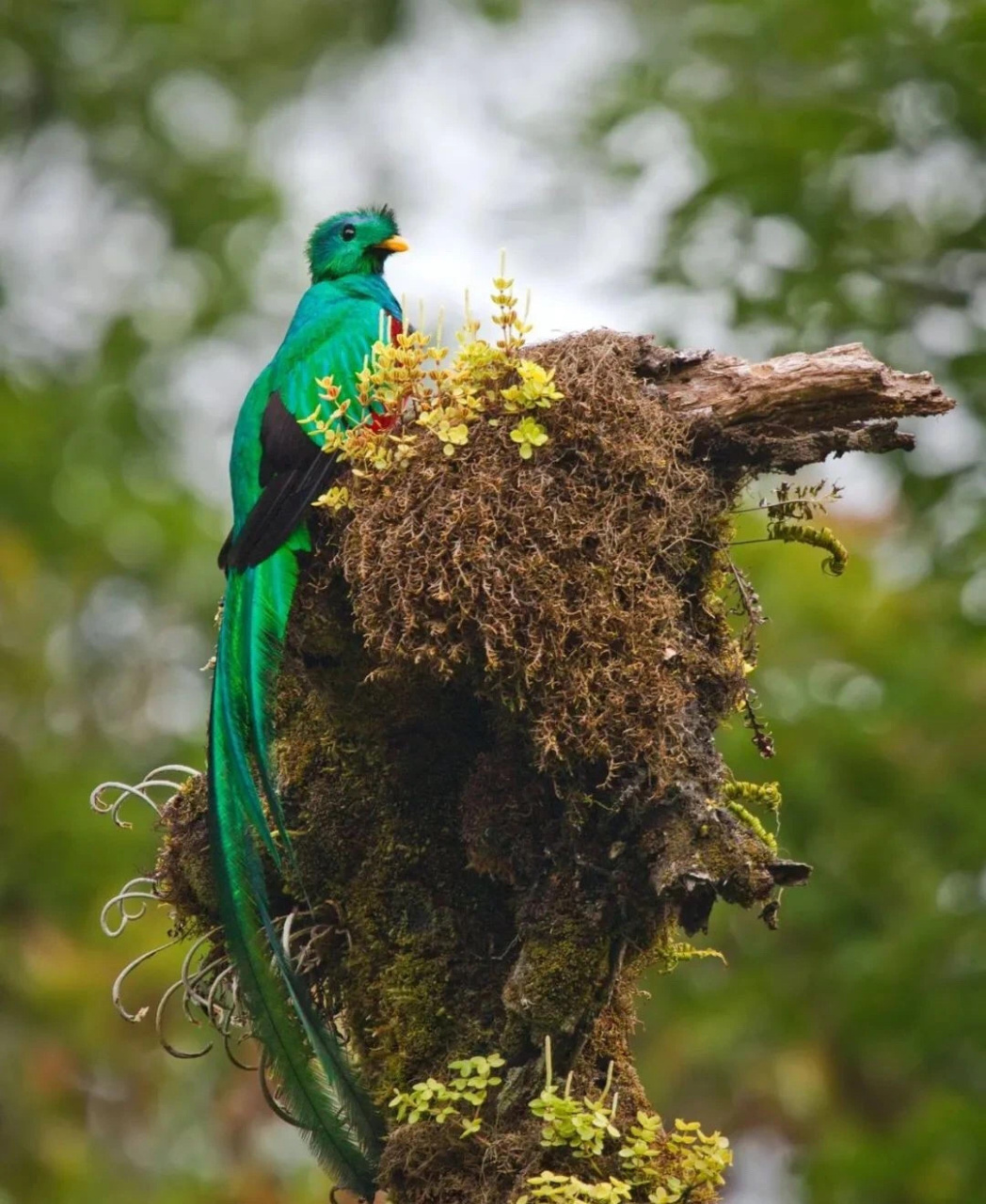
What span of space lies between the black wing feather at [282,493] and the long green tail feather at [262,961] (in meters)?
0.11

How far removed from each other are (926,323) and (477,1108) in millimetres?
6194

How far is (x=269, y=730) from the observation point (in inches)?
154

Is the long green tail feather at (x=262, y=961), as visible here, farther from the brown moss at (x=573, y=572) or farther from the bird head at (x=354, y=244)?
the bird head at (x=354, y=244)

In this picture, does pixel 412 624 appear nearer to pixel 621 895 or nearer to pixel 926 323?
pixel 621 895

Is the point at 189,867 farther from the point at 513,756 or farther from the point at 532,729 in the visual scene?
the point at 532,729

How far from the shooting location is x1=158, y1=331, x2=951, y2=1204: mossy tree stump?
341 centimetres

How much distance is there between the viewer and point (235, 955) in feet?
12.2

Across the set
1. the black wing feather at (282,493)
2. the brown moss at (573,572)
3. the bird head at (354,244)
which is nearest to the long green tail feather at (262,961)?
the black wing feather at (282,493)

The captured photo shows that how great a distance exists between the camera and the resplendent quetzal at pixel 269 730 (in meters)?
3.64

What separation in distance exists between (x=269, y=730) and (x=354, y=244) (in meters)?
2.31

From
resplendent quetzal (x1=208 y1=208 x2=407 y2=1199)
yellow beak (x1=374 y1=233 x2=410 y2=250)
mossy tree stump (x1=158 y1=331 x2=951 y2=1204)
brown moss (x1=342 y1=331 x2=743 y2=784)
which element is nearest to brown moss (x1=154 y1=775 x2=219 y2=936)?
mossy tree stump (x1=158 y1=331 x2=951 y2=1204)

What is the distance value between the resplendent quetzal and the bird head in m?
0.96

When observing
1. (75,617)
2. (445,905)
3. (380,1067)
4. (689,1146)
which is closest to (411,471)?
(445,905)

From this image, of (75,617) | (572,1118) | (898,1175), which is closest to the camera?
(572,1118)
